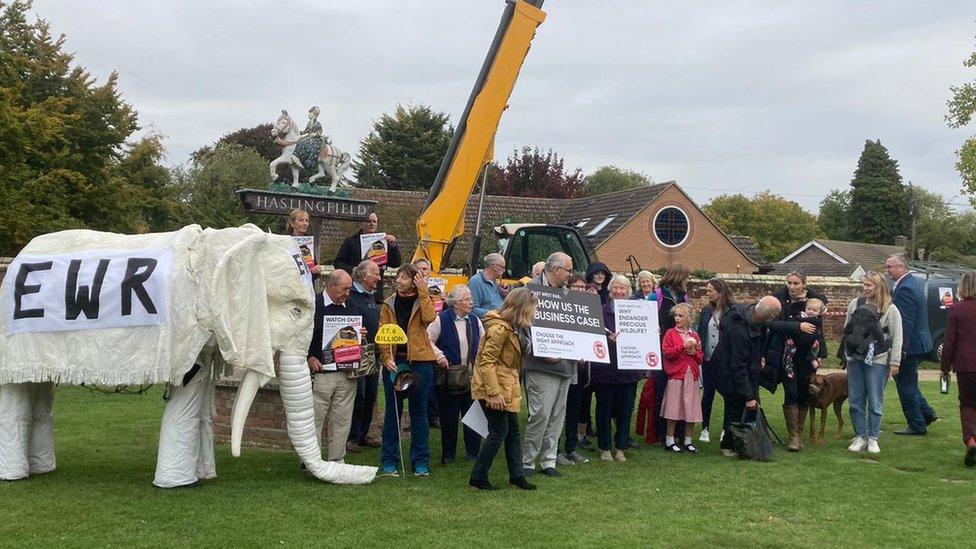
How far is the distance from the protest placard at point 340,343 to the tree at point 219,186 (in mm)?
24299

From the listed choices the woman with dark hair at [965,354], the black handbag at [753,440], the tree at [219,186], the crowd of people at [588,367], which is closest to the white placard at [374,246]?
the crowd of people at [588,367]

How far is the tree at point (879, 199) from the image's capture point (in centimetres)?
7506

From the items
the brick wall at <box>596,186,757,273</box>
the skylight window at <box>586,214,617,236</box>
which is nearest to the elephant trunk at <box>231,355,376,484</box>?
the brick wall at <box>596,186,757,273</box>

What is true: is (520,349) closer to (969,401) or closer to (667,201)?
(969,401)

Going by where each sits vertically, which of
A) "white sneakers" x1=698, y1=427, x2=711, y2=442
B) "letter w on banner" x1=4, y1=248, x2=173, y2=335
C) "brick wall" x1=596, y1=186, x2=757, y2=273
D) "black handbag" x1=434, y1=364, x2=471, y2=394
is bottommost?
"white sneakers" x1=698, y1=427, x2=711, y2=442

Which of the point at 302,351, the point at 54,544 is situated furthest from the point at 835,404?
the point at 54,544

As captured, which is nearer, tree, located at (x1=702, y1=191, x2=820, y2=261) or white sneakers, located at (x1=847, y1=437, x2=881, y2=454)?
white sneakers, located at (x1=847, y1=437, x2=881, y2=454)

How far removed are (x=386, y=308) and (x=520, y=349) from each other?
1333 millimetres

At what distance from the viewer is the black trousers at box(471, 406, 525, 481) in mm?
7383

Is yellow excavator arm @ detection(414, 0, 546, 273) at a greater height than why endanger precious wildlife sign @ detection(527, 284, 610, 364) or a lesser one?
greater

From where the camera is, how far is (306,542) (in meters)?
5.86

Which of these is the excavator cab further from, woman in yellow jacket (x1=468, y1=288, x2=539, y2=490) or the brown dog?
woman in yellow jacket (x1=468, y1=288, x2=539, y2=490)

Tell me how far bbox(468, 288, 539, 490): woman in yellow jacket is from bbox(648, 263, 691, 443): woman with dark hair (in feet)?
8.90

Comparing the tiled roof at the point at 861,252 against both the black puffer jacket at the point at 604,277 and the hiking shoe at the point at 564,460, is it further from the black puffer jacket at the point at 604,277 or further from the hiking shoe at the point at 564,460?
the hiking shoe at the point at 564,460
